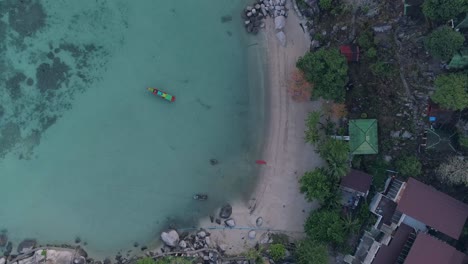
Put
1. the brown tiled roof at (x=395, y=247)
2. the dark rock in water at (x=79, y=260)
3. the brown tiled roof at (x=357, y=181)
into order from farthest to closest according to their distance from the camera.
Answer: the dark rock in water at (x=79, y=260) < the brown tiled roof at (x=357, y=181) < the brown tiled roof at (x=395, y=247)

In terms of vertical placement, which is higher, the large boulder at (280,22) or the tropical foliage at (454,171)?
the large boulder at (280,22)

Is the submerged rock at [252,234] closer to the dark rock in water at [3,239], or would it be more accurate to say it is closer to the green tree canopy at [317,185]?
the green tree canopy at [317,185]

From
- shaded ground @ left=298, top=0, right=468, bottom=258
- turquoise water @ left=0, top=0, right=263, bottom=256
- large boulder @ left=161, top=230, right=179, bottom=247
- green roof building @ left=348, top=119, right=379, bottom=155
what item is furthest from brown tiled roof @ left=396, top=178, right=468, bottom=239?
large boulder @ left=161, top=230, right=179, bottom=247

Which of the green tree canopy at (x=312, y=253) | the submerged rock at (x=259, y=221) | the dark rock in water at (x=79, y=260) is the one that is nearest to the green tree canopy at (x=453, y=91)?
the green tree canopy at (x=312, y=253)

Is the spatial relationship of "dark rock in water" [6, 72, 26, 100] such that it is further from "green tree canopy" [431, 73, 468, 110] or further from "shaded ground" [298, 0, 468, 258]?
"green tree canopy" [431, 73, 468, 110]

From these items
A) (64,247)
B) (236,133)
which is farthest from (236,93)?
(64,247)

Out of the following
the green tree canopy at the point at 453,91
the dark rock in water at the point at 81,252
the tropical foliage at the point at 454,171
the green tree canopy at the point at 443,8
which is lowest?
the dark rock in water at the point at 81,252

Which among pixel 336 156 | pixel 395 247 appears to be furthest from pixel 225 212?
pixel 395 247

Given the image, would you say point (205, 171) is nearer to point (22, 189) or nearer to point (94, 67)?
point (94, 67)

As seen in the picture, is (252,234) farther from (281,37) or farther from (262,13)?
(262,13)
